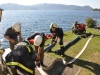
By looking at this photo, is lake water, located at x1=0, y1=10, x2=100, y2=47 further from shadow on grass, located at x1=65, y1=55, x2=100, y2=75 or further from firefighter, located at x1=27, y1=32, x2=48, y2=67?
firefighter, located at x1=27, y1=32, x2=48, y2=67

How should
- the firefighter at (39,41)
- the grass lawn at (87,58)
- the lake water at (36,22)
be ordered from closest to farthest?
the firefighter at (39,41) < the grass lawn at (87,58) < the lake water at (36,22)

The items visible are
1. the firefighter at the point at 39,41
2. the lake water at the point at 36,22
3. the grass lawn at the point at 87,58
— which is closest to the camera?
the firefighter at the point at 39,41

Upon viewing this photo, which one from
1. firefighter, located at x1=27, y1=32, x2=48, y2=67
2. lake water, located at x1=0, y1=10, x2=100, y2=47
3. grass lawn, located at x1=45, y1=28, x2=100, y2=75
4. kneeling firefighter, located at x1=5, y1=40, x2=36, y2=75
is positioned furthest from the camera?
lake water, located at x1=0, y1=10, x2=100, y2=47

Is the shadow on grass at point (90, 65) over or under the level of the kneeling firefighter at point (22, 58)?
under

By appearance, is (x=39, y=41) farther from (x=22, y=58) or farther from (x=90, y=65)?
(x=90, y=65)

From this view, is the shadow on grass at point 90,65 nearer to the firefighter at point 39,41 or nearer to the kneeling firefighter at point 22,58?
the firefighter at point 39,41

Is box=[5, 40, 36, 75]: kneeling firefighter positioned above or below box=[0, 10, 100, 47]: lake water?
above

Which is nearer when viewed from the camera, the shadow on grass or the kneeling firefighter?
the kneeling firefighter

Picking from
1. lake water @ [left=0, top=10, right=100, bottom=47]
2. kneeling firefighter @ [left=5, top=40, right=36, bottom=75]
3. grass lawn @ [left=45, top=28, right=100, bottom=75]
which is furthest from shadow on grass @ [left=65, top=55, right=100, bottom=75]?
lake water @ [left=0, top=10, right=100, bottom=47]

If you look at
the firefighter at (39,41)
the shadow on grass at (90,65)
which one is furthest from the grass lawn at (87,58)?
the firefighter at (39,41)

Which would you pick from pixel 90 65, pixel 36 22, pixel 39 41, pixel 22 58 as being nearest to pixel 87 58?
pixel 90 65

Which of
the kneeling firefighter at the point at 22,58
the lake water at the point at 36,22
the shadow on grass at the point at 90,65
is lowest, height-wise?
the lake water at the point at 36,22

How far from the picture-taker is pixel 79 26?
20.3 meters

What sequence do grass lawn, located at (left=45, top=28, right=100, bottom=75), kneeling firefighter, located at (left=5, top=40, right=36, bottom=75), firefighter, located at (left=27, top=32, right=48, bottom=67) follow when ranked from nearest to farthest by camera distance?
1. kneeling firefighter, located at (left=5, top=40, right=36, bottom=75)
2. firefighter, located at (left=27, top=32, right=48, bottom=67)
3. grass lawn, located at (left=45, top=28, right=100, bottom=75)
